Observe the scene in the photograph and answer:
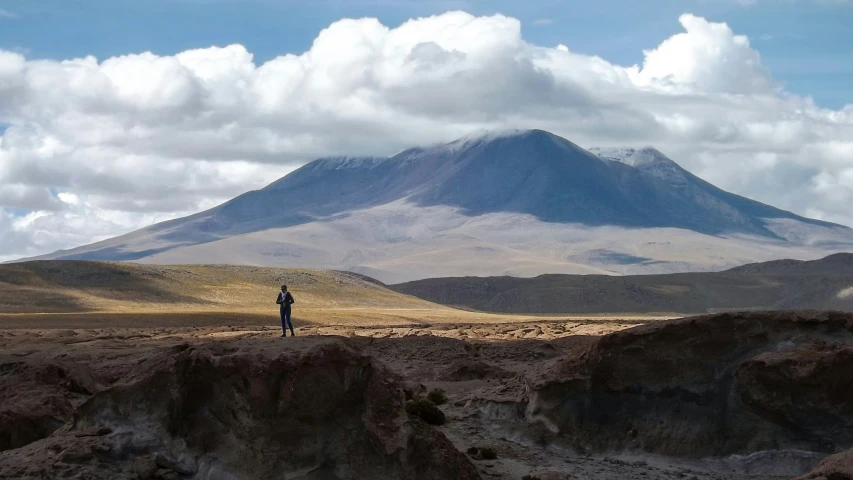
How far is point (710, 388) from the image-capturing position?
15781 millimetres

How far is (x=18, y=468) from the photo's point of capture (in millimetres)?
11859

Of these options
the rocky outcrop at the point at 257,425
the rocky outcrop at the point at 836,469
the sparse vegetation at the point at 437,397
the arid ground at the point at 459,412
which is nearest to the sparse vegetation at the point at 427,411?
the arid ground at the point at 459,412

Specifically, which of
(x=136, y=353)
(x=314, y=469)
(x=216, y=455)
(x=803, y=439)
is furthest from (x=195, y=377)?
(x=136, y=353)

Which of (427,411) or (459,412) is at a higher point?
(427,411)

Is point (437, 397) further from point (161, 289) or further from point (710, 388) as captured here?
point (161, 289)

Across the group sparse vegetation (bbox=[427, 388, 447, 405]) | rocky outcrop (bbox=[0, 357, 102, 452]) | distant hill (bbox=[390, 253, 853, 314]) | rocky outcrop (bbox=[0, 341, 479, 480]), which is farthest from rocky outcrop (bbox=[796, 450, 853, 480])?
distant hill (bbox=[390, 253, 853, 314])

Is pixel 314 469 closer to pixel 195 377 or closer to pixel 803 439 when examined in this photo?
pixel 195 377

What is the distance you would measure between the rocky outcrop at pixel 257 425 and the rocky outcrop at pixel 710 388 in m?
4.02

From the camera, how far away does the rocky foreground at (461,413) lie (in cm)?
1266

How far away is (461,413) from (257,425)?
21.0 ft

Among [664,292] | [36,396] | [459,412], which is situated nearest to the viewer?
[36,396]

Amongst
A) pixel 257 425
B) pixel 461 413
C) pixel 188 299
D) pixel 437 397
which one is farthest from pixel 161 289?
pixel 257 425

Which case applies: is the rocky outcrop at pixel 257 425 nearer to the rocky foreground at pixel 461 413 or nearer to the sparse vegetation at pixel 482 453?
the rocky foreground at pixel 461 413

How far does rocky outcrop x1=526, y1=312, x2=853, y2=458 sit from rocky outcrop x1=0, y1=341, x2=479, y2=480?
4015 millimetres
